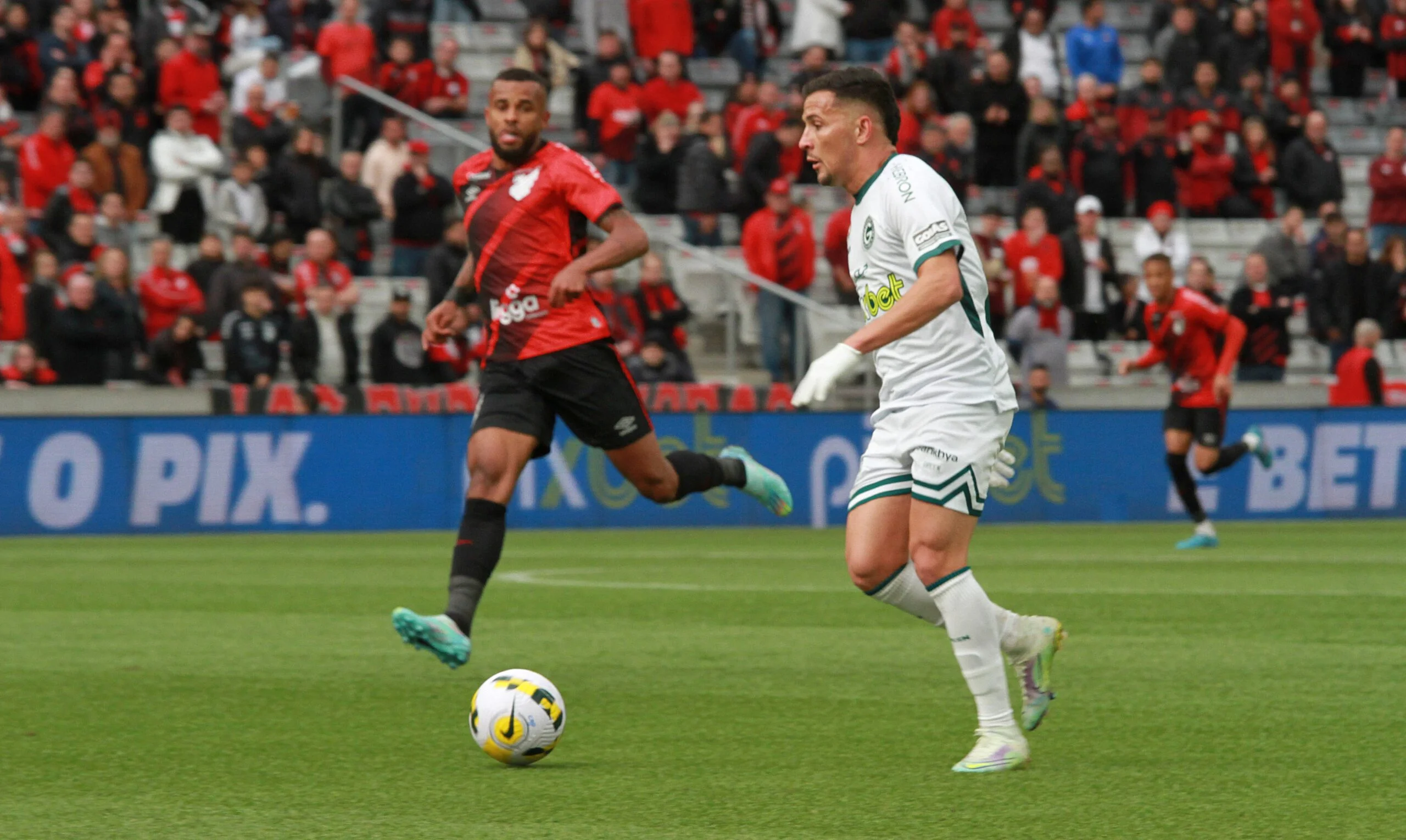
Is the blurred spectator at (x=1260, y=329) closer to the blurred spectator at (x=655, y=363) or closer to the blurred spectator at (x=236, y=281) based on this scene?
the blurred spectator at (x=655, y=363)

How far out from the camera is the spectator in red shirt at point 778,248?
20922 millimetres

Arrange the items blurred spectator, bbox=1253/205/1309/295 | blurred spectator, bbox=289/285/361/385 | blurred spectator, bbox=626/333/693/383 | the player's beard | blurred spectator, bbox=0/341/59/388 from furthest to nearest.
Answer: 1. blurred spectator, bbox=1253/205/1309/295
2. blurred spectator, bbox=626/333/693/383
3. blurred spectator, bbox=289/285/361/385
4. blurred spectator, bbox=0/341/59/388
5. the player's beard

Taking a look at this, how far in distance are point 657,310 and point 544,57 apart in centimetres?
410

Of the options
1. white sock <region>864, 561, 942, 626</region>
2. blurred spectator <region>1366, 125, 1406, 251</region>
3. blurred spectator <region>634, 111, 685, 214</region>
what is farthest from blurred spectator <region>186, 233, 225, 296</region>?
white sock <region>864, 561, 942, 626</region>

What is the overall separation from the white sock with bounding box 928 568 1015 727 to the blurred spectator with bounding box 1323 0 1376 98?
24.1 meters

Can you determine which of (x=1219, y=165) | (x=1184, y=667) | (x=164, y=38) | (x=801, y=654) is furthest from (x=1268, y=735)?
(x=1219, y=165)

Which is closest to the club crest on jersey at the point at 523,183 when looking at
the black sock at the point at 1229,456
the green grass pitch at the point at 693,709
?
the green grass pitch at the point at 693,709

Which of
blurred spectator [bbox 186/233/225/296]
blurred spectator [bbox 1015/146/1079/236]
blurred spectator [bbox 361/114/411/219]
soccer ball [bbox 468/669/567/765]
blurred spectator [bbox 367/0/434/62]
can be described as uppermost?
blurred spectator [bbox 367/0/434/62]

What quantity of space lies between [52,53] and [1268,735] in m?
16.9

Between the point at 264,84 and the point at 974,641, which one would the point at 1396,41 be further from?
the point at 974,641

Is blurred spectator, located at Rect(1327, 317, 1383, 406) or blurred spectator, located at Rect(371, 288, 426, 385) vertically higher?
blurred spectator, located at Rect(371, 288, 426, 385)

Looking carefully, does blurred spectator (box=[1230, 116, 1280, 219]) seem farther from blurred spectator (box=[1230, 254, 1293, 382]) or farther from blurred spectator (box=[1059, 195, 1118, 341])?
blurred spectator (box=[1059, 195, 1118, 341])

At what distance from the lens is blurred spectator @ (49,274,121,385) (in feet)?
60.2

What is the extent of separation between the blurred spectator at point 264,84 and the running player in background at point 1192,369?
969cm
